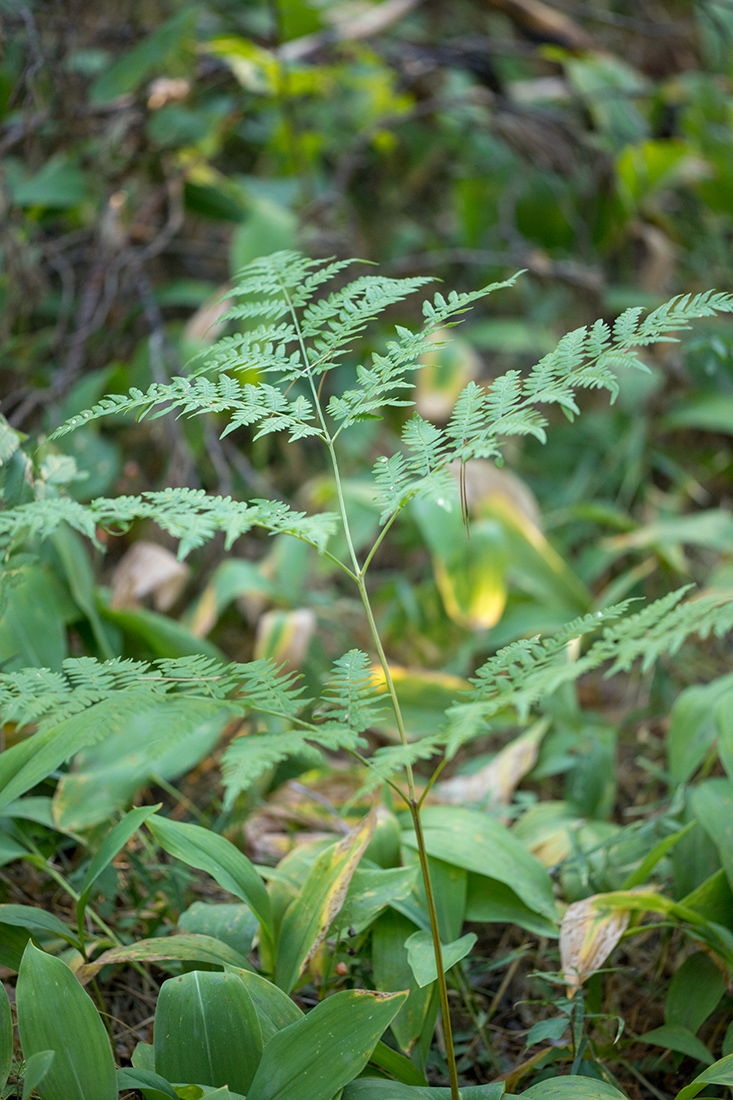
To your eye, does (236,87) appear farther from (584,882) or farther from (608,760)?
(584,882)

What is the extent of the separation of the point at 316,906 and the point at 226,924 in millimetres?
102

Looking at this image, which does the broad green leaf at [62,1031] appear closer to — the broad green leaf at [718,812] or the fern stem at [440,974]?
the fern stem at [440,974]

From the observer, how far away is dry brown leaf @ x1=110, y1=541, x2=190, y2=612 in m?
1.34

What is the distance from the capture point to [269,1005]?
2.27 feet

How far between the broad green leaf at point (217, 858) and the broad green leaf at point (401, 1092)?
167mm

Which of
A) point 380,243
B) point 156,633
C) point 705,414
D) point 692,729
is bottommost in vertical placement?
point 705,414

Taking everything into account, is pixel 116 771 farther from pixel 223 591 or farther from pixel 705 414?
pixel 705 414

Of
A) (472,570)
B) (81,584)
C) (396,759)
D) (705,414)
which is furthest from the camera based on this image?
(705,414)

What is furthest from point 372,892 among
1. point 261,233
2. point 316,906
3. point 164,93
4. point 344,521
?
point 164,93

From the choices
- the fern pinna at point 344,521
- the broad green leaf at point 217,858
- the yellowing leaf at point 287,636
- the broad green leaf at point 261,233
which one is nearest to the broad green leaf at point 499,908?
the broad green leaf at point 217,858

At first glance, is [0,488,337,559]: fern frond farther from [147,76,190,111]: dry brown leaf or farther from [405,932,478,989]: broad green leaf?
[147,76,190,111]: dry brown leaf

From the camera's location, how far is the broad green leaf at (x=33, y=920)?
2.41 ft

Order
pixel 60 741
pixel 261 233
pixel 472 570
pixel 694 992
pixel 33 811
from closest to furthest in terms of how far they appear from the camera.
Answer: pixel 60 741, pixel 694 992, pixel 33 811, pixel 472 570, pixel 261 233

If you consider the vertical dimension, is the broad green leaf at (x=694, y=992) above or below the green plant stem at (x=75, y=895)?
below
